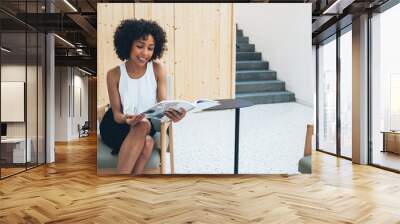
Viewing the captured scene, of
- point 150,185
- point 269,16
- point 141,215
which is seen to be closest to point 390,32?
point 269,16

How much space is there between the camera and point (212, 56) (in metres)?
6.46

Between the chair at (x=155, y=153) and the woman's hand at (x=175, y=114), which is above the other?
the woman's hand at (x=175, y=114)

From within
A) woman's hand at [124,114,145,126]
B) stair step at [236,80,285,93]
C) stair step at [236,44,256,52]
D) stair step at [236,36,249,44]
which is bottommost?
woman's hand at [124,114,145,126]

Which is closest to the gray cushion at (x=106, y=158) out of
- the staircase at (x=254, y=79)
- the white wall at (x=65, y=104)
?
the staircase at (x=254, y=79)

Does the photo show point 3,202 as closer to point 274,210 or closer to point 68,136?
point 274,210

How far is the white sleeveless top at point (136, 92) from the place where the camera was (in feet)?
20.9

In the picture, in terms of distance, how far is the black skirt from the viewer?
6.40 metres

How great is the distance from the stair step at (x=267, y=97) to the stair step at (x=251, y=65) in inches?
17.2

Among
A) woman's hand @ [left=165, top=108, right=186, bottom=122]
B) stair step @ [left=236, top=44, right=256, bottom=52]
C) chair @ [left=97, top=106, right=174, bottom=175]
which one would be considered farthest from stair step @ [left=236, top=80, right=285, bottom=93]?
chair @ [left=97, top=106, right=174, bottom=175]

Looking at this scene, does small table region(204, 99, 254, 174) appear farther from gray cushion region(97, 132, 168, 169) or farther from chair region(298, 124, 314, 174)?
gray cushion region(97, 132, 168, 169)

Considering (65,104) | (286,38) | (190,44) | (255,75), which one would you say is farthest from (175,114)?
(65,104)

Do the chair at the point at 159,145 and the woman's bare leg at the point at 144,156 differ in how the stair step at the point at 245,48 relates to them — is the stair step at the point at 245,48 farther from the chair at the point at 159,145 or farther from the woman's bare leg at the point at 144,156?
the woman's bare leg at the point at 144,156

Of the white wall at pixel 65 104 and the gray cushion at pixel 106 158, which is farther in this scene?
the white wall at pixel 65 104

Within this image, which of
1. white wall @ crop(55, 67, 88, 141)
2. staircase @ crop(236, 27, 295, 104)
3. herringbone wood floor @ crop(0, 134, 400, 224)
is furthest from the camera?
white wall @ crop(55, 67, 88, 141)
